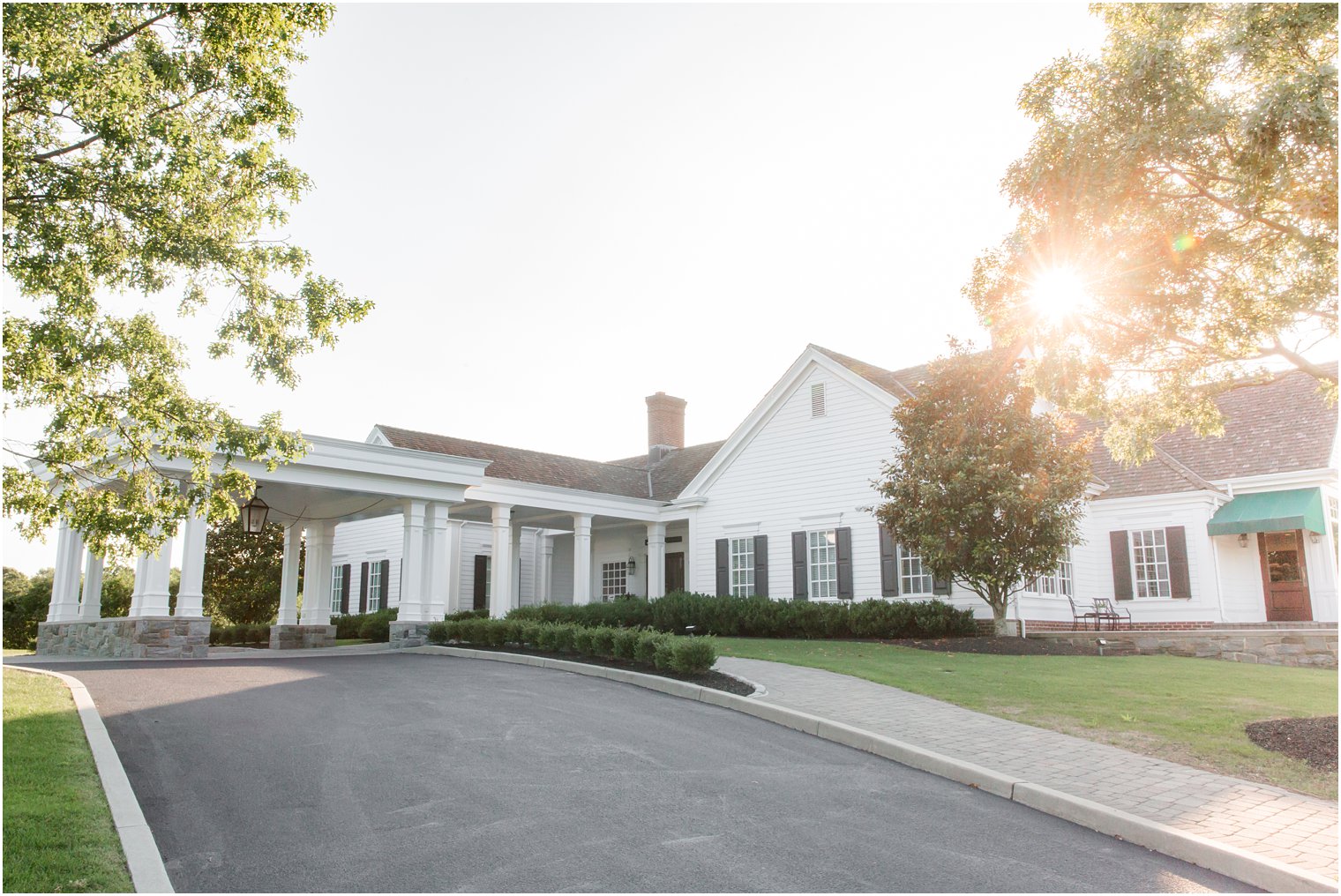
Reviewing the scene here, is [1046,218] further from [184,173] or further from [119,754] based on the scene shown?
[119,754]

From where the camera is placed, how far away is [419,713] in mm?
9422

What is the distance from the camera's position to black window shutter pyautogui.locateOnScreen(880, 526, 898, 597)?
813 inches

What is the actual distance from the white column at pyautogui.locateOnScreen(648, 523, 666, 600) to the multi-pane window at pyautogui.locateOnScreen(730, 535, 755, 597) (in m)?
2.88

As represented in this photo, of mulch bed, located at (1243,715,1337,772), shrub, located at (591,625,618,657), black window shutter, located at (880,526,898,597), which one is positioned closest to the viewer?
mulch bed, located at (1243,715,1337,772)

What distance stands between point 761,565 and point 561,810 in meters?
17.9

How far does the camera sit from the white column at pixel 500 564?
22.6 m

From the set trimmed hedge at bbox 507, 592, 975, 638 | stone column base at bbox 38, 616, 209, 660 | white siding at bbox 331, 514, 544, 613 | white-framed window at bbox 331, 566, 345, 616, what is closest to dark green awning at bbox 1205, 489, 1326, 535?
trimmed hedge at bbox 507, 592, 975, 638

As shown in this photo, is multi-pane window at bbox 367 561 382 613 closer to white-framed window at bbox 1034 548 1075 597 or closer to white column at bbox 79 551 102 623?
white column at bbox 79 551 102 623

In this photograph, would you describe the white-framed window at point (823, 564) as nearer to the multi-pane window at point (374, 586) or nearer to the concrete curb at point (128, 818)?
the concrete curb at point (128, 818)

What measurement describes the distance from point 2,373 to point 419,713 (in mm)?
4911

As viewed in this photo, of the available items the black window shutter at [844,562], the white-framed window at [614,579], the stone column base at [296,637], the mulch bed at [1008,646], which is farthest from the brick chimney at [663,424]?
the mulch bed at [1008,646]

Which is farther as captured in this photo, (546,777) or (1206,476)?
(1206,476)

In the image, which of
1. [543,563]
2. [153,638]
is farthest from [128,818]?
[543,563]

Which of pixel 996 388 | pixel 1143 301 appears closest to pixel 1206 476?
pixel 996 388
